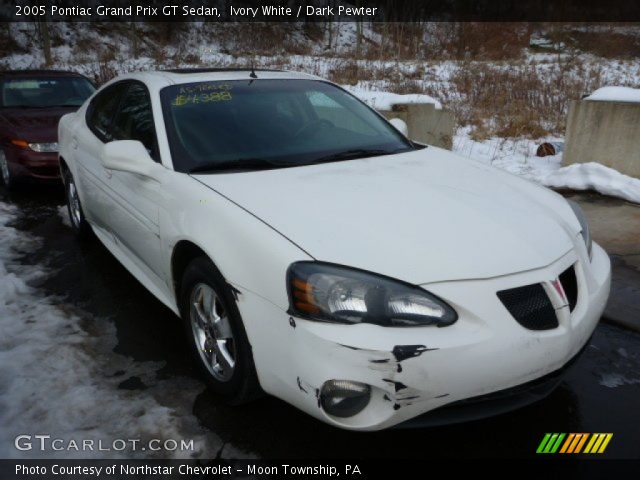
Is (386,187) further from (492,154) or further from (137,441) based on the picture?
(492,154)

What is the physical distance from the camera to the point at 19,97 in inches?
273

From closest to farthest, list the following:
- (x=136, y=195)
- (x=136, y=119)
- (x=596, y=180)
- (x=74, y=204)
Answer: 1. (x=136, y=195)
2. (x=136, y=119)
3. (x=74, y=204)
4. (x=596, y=180)

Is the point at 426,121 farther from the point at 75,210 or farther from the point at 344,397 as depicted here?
the point at 344,397

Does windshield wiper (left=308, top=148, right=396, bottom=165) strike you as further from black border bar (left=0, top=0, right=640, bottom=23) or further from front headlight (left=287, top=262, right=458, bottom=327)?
black border bar (left=0, top=0, right=640, bottom=23)

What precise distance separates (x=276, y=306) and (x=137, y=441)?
92 cm

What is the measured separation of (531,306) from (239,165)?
1.55 meters

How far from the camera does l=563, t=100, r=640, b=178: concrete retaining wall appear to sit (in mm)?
5539

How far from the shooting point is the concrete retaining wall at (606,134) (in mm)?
5539

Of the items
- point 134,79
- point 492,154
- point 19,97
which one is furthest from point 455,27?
point 134,79

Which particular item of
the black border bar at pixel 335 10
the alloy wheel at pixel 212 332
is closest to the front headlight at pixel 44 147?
the alloy wheel at pixel 212 332

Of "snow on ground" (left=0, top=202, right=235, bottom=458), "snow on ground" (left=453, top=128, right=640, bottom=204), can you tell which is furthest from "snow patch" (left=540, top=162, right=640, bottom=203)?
"snow on ground" (left=0, top=202, right=235, bottom=458)

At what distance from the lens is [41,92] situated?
278 inches

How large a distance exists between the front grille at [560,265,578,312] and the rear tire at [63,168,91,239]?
3776 mm

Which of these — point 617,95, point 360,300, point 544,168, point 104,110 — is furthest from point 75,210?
point 617,95
